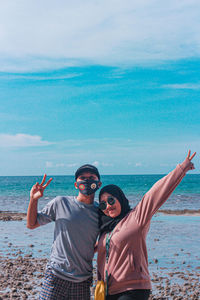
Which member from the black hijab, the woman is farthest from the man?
the woman

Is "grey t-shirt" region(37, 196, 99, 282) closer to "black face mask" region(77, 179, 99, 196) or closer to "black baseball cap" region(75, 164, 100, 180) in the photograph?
"black face mask" region(77, 179, 99, 196)

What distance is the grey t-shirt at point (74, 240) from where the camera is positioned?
4246 millimetres

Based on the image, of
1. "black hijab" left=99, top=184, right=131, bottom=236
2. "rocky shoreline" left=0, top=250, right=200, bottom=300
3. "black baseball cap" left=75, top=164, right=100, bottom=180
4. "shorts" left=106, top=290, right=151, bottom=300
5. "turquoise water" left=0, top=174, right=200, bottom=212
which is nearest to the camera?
"shorts" left=106, top=290, right=151, bottom=300

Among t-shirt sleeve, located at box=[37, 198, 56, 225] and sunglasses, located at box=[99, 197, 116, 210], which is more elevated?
sunglasses, located at box=[99, 197, 116, 210]

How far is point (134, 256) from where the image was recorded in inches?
156

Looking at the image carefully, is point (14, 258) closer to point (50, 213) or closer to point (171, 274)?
point (171, 274)

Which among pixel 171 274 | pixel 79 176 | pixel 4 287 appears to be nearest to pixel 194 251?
pixel 171 274

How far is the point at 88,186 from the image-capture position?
180 inches

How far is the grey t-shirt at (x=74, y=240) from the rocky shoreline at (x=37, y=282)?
13.0 feet

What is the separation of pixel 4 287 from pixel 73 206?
5.01m

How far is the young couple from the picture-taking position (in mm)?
3945

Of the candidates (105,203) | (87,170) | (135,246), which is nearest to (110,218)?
(105,203)

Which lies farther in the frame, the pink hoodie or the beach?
the beach

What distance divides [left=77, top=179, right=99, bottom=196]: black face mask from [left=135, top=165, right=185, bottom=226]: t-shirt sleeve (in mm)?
769
